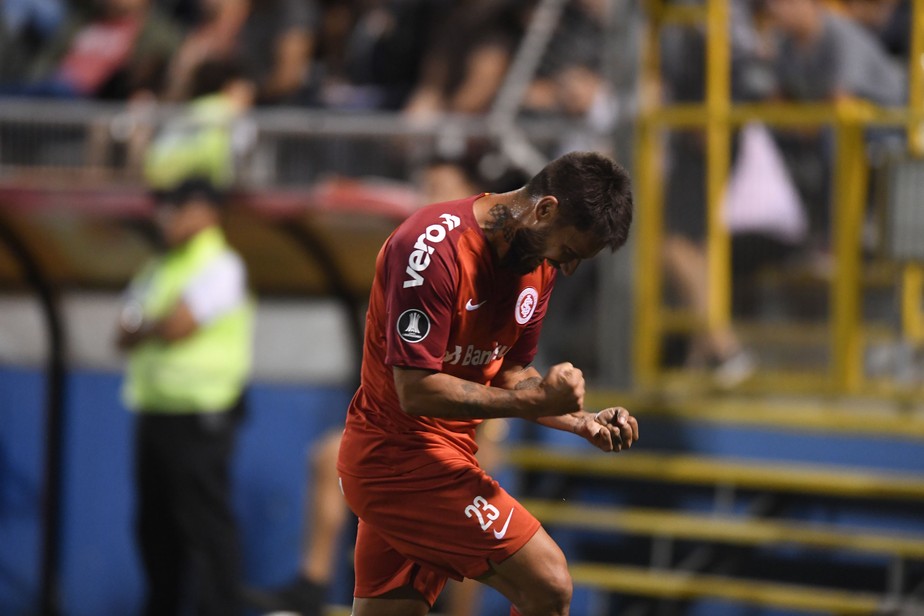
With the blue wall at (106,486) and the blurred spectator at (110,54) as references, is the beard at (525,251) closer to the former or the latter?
the blue wall at (106,486)

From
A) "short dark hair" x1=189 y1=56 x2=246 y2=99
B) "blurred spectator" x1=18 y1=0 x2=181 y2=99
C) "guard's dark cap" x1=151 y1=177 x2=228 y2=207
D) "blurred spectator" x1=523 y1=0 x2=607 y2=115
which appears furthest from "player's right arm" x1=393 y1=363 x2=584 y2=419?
"blurred spectator" x1=18 y1=0 x2=181 y2=99

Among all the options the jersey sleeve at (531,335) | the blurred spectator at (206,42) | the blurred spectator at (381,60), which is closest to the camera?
the jersey sleeve at (531,335)

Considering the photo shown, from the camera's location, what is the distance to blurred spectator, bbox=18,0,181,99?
11227 millimetres

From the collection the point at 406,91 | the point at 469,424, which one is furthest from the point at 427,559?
the point at 406,91

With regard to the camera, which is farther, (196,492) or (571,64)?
(571,64)

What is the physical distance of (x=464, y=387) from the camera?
4355mm

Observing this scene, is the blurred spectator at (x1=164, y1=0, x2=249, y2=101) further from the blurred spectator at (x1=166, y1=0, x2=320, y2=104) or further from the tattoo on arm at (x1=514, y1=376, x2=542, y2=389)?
the tattoo on arm at (x1=514, y1=376, x2=542, y2=389)

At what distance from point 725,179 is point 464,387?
444 centimetres

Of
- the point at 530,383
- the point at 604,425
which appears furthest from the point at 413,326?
the point at 604,425

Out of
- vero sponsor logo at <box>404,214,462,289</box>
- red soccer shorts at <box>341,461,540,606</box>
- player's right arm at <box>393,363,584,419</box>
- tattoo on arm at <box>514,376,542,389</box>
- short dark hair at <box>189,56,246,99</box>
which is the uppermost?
short dark hair at <box>189,56,246,99</box>

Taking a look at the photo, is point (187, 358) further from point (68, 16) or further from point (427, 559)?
point (68, 16)

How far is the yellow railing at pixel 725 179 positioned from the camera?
7.87 m

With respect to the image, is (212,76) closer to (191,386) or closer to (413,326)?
(191,386)

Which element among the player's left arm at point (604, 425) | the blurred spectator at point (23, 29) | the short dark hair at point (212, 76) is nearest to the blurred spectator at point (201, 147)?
the short dark hair at point (212, 76)
